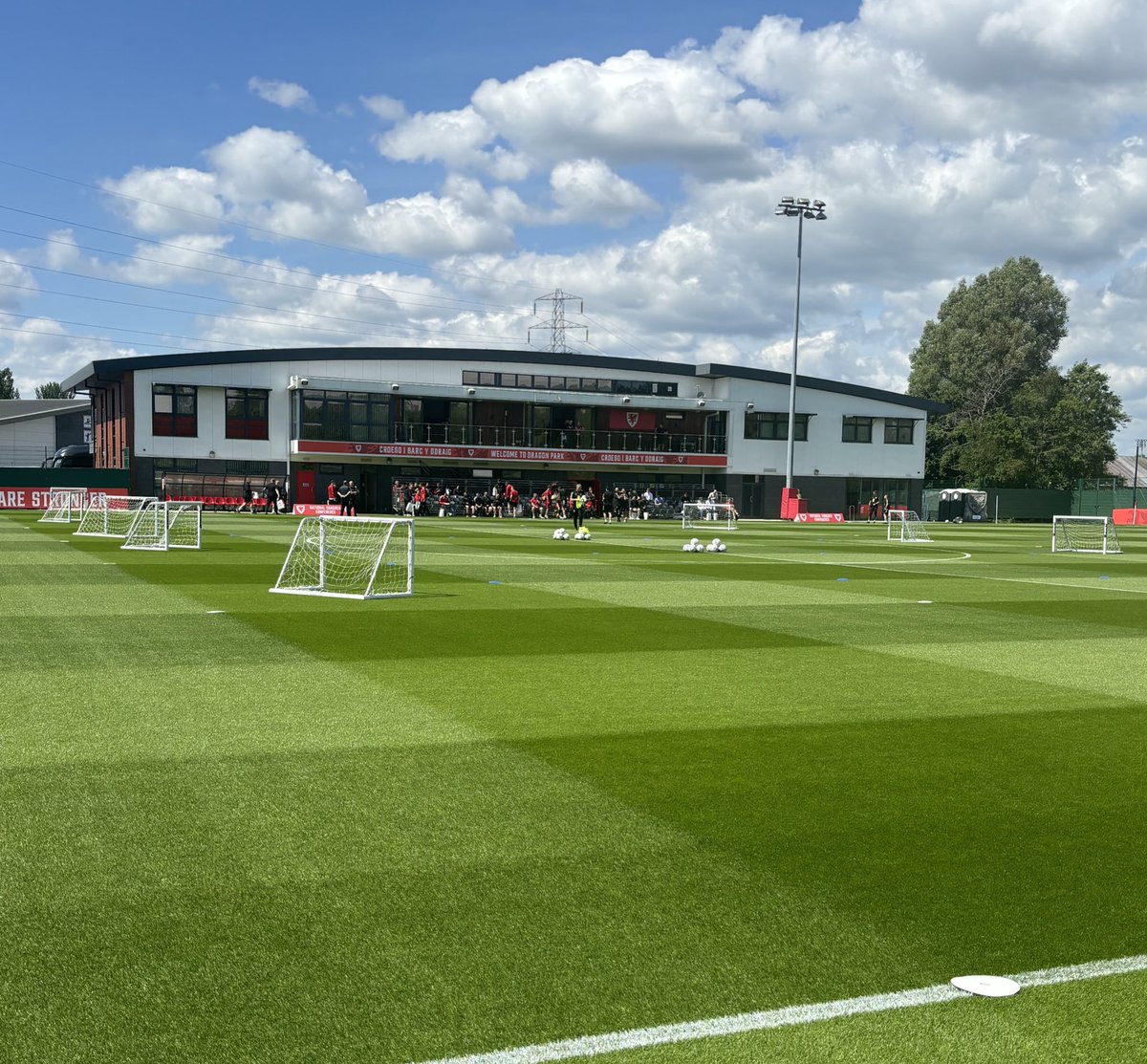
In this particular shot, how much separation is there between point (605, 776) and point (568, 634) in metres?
6.14

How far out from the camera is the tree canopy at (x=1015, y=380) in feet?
309

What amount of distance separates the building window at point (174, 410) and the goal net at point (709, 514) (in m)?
28.6

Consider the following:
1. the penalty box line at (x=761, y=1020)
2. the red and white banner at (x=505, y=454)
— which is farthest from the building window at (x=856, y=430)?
the penalty box line at (x=761, y=1020)

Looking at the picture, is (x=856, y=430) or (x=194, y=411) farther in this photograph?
(x=856, y=430)

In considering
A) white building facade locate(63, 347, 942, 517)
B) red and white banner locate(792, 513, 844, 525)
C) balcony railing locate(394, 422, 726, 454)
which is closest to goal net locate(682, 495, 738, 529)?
red and white banner locate(792, 513, 844, 525)

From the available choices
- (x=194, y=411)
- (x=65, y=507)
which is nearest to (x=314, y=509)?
(x=194, y=411)

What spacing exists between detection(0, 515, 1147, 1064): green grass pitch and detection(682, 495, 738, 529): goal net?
40.8 m

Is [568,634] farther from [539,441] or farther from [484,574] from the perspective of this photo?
[539,441]

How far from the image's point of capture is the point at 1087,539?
41625 mm

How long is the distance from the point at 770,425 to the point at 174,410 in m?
38.9

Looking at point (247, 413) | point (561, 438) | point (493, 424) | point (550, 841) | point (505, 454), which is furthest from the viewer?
point (561, 438)

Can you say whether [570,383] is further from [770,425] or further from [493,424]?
[770,425]

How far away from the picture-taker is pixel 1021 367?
100 metres

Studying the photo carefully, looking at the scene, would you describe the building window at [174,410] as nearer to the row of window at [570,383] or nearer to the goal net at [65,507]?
the row of window at [570,383]
